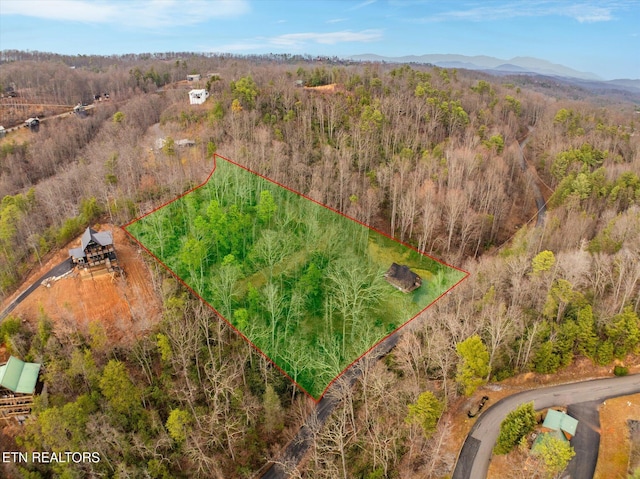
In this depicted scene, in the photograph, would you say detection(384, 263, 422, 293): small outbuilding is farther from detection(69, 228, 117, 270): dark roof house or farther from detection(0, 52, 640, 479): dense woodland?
detection(69, 228, 117, 270): dark roof house

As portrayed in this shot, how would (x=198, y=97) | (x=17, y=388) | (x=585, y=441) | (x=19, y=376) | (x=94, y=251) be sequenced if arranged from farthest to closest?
(x=198, y=97)
(x=94, y=251)
(x=19, y=376)
(x=17, y=388)
(x=585, y=441)

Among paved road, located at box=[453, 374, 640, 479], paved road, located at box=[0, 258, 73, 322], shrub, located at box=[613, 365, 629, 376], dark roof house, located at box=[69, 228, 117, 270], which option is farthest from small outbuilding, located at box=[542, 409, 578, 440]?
paved road, located at box=[0, 258, 73, 322]

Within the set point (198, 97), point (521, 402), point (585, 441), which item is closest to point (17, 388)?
point (521, 402)

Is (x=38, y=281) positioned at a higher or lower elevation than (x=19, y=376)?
higher

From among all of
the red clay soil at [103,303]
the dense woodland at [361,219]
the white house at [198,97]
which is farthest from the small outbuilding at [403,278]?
the white house at [198,97]

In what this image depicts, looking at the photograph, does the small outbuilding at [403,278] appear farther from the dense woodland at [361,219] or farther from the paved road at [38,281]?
the paved road at [38,281]

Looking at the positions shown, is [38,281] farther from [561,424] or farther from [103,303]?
[561,424]
